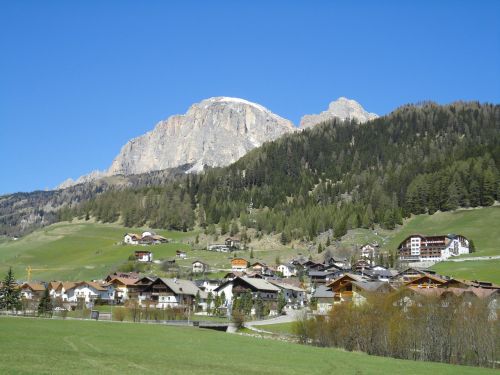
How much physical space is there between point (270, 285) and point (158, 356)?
84.4 meters

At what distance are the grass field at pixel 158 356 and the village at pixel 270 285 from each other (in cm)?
2048

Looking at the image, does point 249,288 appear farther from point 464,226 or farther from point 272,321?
point 464,226

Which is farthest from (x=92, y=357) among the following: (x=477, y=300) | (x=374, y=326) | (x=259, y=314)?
(x=259, y=314)

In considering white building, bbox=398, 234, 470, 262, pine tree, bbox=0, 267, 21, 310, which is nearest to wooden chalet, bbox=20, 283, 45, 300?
pine tree, bbox=0, 267, 21, 310

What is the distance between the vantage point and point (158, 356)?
4159 cm

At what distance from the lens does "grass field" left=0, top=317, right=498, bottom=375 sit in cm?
3372

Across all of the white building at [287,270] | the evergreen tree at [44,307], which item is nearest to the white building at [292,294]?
the white building at [287,270]

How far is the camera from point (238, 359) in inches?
1762

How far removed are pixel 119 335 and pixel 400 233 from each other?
144023mm

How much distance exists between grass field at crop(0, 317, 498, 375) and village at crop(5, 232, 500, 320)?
20.5m

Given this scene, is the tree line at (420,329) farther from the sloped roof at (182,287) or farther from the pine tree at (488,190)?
the pine tree at (488,190)

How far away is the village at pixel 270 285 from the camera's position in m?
100

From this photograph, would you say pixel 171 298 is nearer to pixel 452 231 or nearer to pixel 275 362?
pixel 275 362

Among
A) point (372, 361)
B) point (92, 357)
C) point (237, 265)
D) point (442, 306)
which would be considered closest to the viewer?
point (92, 357)
